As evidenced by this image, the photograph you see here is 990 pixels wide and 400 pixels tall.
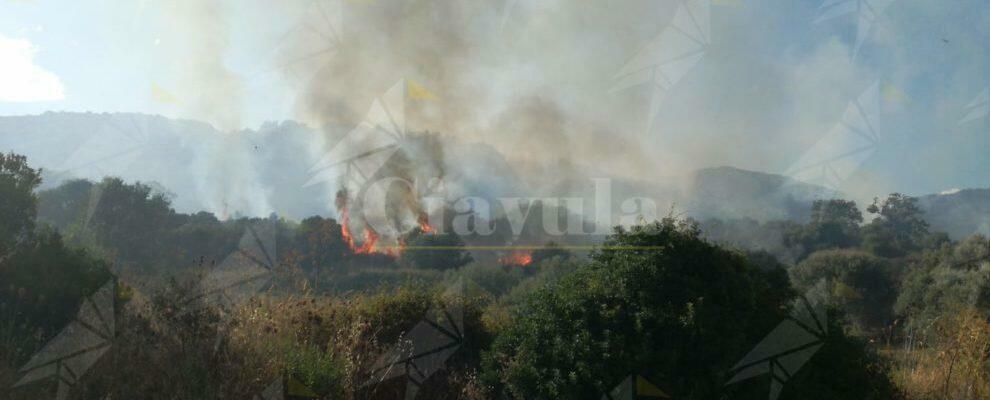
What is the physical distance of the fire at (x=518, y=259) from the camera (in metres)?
32.4

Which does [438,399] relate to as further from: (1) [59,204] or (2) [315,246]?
(1) [59,204]

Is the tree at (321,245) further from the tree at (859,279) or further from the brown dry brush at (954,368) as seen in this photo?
the brown dry brush at (954,368)

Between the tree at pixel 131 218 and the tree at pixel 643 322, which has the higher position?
the tree at pixel 131 218

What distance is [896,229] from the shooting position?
56.7 meters

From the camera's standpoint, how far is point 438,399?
220 inches

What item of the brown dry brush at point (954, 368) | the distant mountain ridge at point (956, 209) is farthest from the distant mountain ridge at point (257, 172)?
the brown dry brush at point (954, 368)

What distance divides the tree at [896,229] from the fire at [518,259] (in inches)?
1090

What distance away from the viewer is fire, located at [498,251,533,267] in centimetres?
3242

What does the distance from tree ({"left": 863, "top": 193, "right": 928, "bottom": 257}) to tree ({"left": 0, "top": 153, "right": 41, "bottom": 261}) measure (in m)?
49.4

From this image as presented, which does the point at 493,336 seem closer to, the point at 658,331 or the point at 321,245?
the point at 658,331

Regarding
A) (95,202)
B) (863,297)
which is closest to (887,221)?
(863,297)

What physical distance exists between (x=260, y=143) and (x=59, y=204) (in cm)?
9381

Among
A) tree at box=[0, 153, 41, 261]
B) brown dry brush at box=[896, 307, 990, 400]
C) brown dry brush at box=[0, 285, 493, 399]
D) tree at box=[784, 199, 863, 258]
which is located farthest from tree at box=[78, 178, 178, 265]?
tree at box=[784, 199, 863, 258]

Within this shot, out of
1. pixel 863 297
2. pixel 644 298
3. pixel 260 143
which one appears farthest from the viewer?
pixel 260 143
